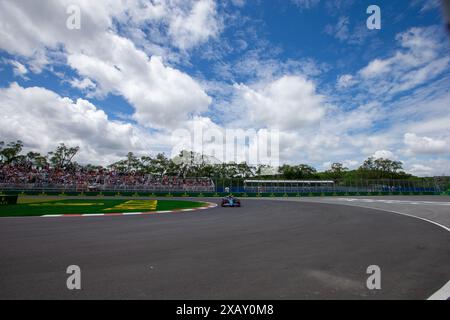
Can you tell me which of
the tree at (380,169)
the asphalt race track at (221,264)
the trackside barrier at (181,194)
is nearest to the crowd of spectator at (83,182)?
the trackside barrier at (181,194)

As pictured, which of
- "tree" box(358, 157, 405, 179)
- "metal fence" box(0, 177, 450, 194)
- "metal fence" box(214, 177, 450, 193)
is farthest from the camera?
"tree" box(358, 157, 405, 179)

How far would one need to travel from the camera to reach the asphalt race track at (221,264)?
9.11 ft

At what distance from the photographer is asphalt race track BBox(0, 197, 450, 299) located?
278cm

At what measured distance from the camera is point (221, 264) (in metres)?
3.74

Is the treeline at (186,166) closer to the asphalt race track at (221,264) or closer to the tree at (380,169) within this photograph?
the tree at (380,169)

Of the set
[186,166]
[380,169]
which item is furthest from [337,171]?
[186,166]

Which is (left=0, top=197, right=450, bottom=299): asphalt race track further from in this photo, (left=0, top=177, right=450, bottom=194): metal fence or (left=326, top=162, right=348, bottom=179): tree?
(left=326, top=162, right=348, bottom=179): tree

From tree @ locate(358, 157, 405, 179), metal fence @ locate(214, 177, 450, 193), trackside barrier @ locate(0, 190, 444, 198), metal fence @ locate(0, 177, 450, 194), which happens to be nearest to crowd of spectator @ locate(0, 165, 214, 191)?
metal fence @ locate(0, 177, 450, 194)

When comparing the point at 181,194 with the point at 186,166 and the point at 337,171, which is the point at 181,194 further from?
the point at 337,171
